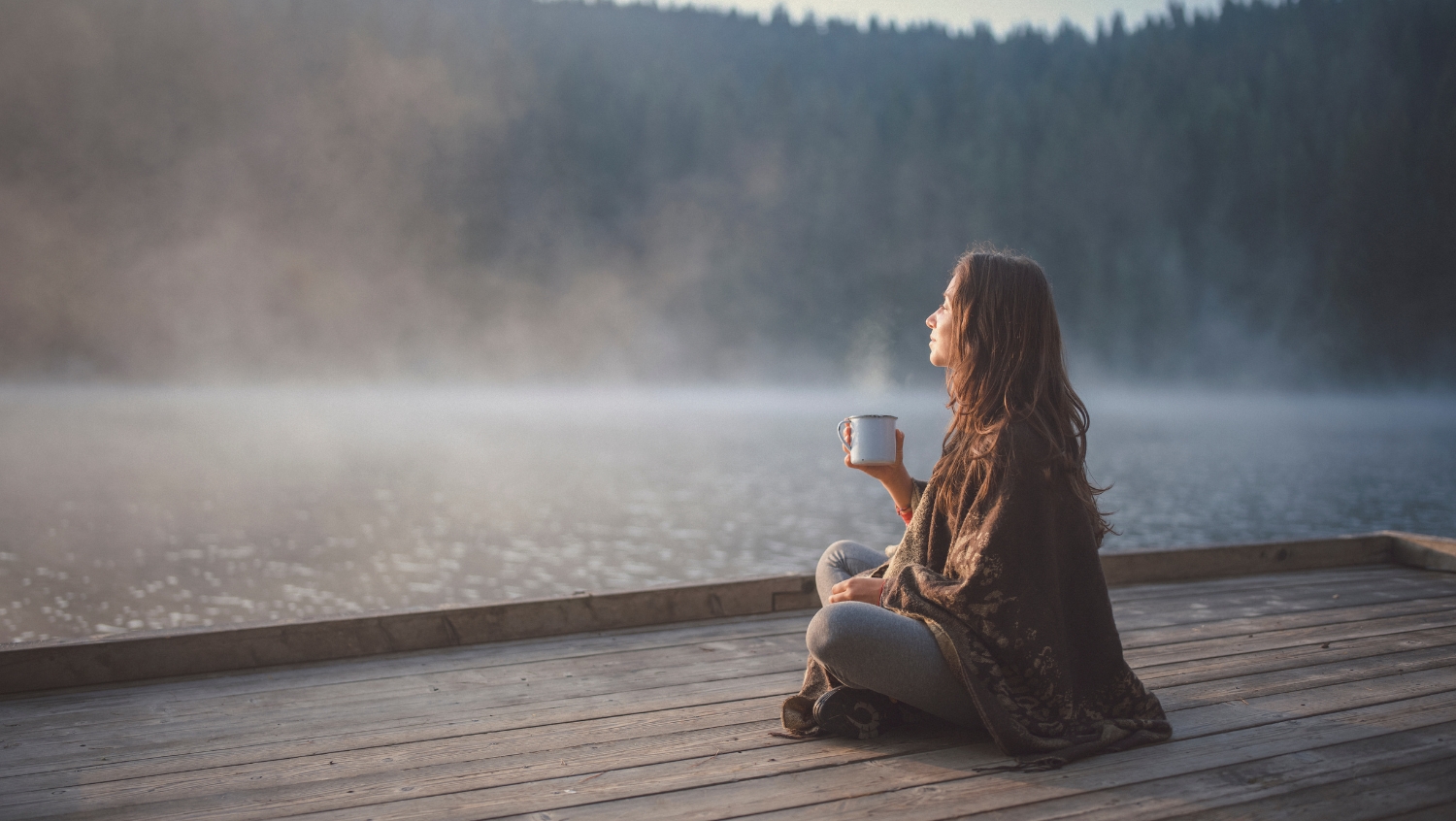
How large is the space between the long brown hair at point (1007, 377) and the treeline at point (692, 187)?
46011mm

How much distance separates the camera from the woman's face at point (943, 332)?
66.0 inches

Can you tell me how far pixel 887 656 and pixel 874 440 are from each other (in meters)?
0.38

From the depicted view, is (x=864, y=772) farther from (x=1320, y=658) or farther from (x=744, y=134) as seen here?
(x=744, y=134)

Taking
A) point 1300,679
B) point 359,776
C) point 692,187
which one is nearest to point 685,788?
point 359,776

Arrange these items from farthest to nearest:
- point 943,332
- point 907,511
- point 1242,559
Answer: point 1242,559 < point 907,511 < point 943,332

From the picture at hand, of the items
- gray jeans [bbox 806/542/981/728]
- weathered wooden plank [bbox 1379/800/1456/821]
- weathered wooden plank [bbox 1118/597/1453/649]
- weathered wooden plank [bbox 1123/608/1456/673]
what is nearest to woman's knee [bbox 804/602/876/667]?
gray jeans [bbox 806/542/981/728]

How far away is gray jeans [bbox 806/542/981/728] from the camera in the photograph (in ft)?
5.17

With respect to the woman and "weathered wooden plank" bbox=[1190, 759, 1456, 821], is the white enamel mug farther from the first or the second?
"weathered wooden plank" bbox=[1190, 759, 1456, 821]

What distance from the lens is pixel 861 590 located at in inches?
67.7

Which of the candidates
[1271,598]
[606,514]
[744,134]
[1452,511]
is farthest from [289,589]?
[744,134]

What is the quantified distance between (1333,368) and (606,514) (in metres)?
39.0

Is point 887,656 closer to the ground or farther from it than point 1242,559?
farther from it

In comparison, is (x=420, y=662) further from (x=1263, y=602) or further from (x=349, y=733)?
(x=1263, y=602)

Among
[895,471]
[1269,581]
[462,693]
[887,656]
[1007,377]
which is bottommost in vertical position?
[1269,581]
